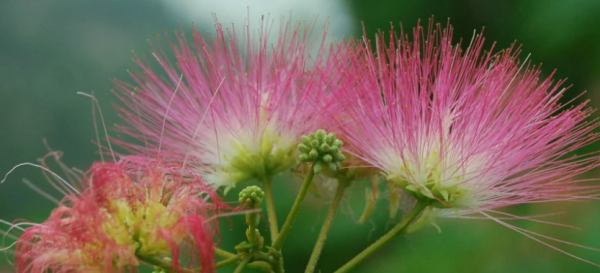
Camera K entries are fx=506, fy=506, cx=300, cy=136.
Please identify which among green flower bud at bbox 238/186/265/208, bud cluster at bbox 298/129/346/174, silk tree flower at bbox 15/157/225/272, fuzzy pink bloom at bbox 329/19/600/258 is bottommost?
silk tree flower at bbox 15/157/225/272

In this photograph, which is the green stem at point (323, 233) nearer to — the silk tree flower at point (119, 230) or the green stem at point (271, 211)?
the green stem at point (271, 211)

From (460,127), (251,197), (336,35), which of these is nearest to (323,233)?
(251,197)

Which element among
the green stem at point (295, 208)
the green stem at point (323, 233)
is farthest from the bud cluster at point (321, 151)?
the green stem at point (323, 233)

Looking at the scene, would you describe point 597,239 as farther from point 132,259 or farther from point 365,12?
point 132,259

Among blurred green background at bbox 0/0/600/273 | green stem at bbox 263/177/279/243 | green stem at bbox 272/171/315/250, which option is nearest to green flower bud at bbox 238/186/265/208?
green stem at bbox 272/171/315/250

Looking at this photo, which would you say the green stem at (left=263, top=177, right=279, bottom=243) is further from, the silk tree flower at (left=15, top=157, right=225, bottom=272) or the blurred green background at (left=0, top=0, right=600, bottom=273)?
the blurred green background at (left=0, top=0, right=600, bottom=273)

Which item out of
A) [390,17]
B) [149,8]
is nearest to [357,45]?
[390,17]

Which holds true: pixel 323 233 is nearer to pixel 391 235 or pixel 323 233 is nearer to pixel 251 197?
pixel 391 235
